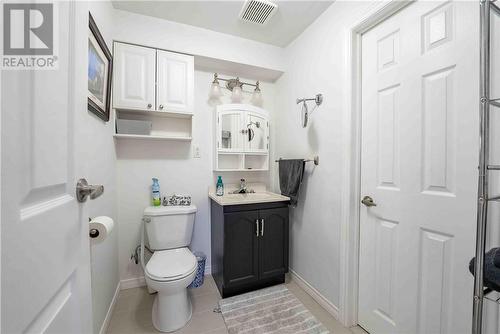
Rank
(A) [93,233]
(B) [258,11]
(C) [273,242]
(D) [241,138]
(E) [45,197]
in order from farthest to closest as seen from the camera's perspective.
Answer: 1. (D) [241,138]
2. (C) [273,242]
3. (B) [258,11]
4. (A) [93,233]
5. (E) [45,197]

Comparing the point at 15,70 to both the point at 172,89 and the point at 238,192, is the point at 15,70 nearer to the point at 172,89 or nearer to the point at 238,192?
the point at 172,89

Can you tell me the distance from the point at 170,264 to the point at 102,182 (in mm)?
754

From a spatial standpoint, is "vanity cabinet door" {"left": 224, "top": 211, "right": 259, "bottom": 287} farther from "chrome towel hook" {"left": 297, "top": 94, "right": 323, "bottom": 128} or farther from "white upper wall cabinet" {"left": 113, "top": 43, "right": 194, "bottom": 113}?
"white upper wall cabinet" {"left": 113, "top": 43, "right": 194, "bottom": 113}

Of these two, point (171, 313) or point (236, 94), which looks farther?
point (236, 94)

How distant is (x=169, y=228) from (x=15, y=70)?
160 centimetres

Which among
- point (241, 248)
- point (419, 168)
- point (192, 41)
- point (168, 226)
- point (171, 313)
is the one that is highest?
point (192, 41)

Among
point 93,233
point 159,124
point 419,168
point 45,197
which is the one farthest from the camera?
point 159,124

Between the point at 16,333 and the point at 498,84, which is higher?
the point at 498,84

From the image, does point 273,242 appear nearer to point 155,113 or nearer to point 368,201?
point 368,201

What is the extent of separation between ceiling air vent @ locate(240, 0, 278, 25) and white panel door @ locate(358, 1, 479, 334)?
2.51 feet

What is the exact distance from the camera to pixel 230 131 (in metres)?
2.13

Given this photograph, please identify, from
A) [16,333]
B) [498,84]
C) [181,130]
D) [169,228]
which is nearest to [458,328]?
[498,84]

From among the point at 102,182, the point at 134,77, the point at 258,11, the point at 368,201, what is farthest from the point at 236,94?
the point at 368,201

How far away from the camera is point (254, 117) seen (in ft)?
7.31
